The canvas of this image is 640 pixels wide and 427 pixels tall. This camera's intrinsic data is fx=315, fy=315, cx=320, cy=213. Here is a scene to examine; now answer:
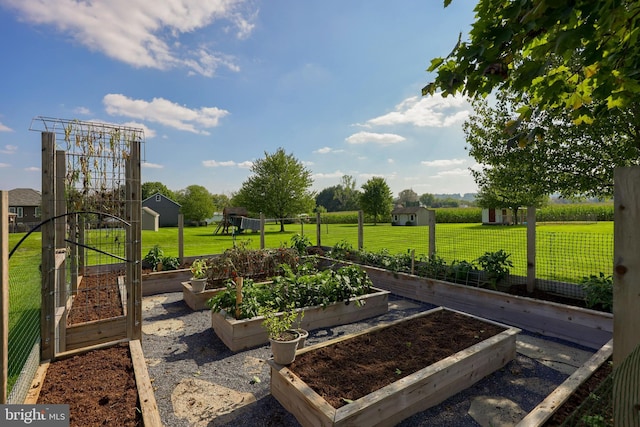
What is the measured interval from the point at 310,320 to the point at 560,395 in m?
3.15

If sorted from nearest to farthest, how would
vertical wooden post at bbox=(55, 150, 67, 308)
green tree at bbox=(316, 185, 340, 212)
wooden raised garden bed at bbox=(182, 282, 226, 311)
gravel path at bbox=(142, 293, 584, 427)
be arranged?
1. gravel path at bbox=(142, 293, 584, 427)
2. vertical wooden post at bbox=(55, 150, 67, 308)
3. wooden raised garden bed at bbox=(182, 282, 226, 311)
4. green tree at bbox=(316, 185, 340, 212)

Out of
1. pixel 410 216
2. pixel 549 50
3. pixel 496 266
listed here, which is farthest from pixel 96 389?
pixel 410 216

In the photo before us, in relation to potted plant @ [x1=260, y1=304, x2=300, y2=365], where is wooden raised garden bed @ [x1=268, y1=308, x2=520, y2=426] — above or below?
below

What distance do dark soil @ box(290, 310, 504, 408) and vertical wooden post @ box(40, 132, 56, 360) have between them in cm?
253

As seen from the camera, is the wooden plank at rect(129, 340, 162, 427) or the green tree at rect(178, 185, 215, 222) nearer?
the wooden plank at rect(129, 340, 162, 427)

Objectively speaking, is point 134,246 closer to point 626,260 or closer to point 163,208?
point 626,260

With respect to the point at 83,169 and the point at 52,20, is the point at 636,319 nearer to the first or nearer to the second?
the point at 83,169

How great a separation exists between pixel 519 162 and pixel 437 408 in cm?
Result: 590

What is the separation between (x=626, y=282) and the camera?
1.41 metres

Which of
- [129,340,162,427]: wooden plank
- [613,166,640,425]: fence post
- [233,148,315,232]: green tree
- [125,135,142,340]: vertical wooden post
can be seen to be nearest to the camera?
[613,166,640,425]: fence post

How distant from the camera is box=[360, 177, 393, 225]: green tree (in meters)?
41.5

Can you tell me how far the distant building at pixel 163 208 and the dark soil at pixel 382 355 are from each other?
41978mm

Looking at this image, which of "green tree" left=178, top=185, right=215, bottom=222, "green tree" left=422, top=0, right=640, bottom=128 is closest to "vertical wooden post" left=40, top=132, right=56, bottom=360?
"green tree" left=422, top=0, right=640, bottom=128

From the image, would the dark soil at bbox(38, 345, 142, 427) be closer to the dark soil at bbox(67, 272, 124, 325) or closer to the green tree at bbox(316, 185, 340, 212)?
the dark soil at bbox(67, 272, 124, 325)
